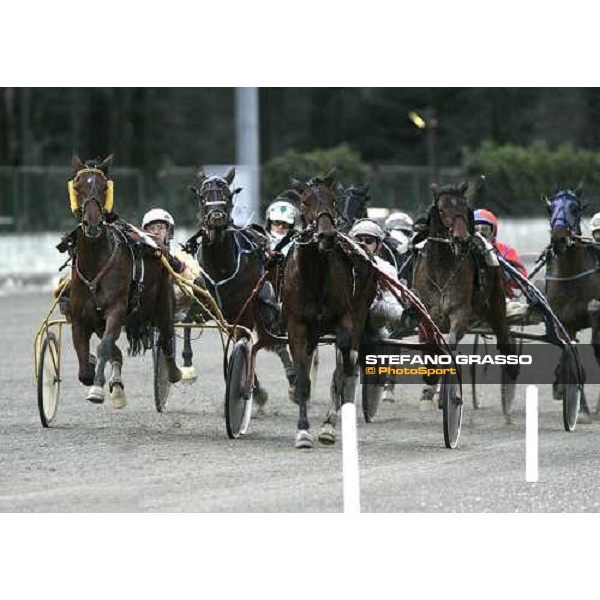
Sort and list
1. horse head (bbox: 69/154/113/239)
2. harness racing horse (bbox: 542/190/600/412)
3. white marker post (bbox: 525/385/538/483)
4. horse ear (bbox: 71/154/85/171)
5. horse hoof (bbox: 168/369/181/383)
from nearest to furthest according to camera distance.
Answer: white marker post (bbox: 525/385/538/483) → horse head (bbox: 69/154/113/239) → horse ear (bbox: 71/154/85/171) → horse hoof (bbox: 168/369/181/383) → harness racing horse (bbox: 542/190/600/412)

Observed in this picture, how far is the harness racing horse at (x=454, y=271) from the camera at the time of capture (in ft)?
39.9

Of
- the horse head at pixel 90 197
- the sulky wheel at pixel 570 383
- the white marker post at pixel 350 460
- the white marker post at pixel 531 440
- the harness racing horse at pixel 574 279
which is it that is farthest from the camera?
the harness racing horse at pixel 574 279

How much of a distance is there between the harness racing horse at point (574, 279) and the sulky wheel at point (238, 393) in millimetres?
2979

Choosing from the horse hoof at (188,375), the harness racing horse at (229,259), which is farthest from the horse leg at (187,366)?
the harness racing horse at (229,259)

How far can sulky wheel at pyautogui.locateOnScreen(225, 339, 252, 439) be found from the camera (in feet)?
37.2

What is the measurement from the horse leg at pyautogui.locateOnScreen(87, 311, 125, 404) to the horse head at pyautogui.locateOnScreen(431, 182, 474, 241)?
2342mm

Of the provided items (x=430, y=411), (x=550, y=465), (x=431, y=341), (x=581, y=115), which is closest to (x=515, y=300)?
(x=430, y=411)

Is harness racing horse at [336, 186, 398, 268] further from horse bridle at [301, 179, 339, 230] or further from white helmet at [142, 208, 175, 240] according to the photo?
horse bridle at [301, 179, 339, 230]

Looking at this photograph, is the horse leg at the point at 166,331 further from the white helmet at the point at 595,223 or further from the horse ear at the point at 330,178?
the white helmet at the point at 595,223

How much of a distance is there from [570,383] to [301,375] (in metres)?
2.41

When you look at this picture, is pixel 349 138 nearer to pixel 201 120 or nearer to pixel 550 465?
pixel 201 120

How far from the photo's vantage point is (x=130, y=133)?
4231 cm

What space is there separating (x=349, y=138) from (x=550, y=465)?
34802mm

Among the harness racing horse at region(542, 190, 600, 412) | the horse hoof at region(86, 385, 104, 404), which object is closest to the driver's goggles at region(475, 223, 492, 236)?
the harness racing horse at region(542, 190, 600, 412)
